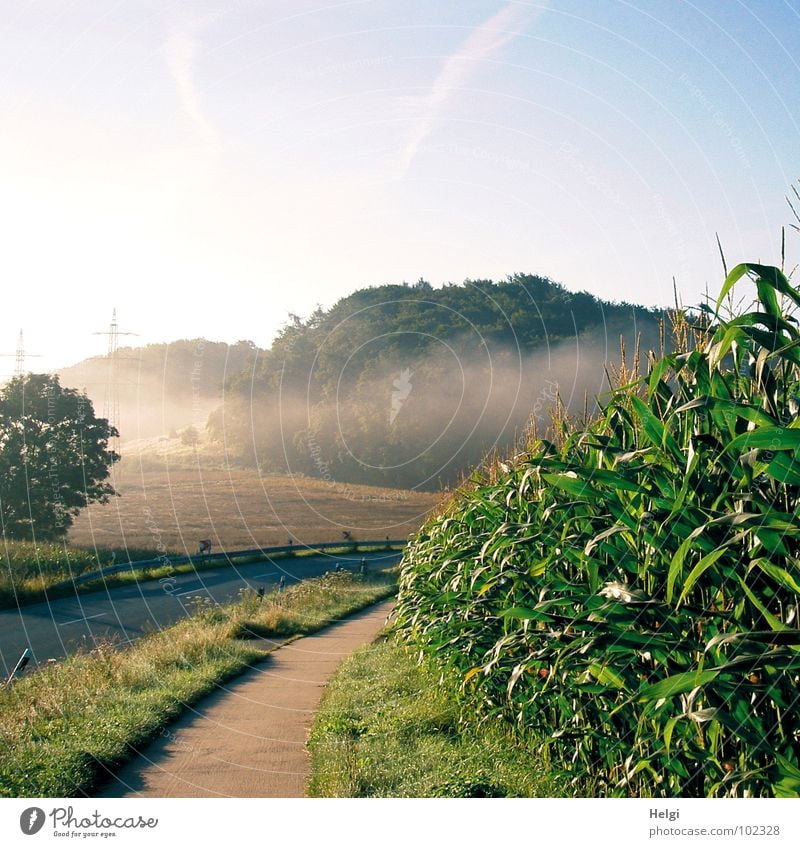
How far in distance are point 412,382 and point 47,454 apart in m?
11.1

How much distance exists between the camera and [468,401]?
10117 millimetres

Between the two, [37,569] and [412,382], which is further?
[37,569]

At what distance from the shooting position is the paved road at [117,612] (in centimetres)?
1362

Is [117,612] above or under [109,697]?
under

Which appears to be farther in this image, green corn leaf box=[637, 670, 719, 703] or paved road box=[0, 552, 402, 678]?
paved road box=[0, 552, 402, 678]

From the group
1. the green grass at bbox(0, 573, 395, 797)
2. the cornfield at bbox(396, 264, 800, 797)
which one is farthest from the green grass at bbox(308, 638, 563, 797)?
the green grass at bbox(0, 573, 395, 797)

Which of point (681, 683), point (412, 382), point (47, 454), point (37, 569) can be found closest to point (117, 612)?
point (37, 569)

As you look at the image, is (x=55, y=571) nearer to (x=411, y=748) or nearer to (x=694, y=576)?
(x=411, y=748)

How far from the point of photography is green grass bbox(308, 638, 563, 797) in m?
4.38

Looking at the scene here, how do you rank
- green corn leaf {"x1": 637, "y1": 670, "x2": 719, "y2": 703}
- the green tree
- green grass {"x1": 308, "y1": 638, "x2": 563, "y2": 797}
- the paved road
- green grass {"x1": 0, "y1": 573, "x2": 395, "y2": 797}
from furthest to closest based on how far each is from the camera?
the green tree → the paved road → green grass {"x1": 0, "y1": 573, "x2": 395, "y2": 797} → green grass {"x1": 308, "y1": 638, "x2": 563, "y2": 797} → green corn leaf {"x1": 637, "y1": 670, "x2": 719, "y2": 703}

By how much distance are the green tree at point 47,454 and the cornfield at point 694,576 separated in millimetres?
14134

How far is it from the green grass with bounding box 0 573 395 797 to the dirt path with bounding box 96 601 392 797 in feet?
0.60

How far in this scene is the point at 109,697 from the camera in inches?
299

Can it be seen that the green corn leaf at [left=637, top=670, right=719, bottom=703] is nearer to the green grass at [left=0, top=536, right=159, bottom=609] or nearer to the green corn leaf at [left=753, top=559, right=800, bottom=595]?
the green corn leaf at [left=753, top=559, right=800, bottom=595]
